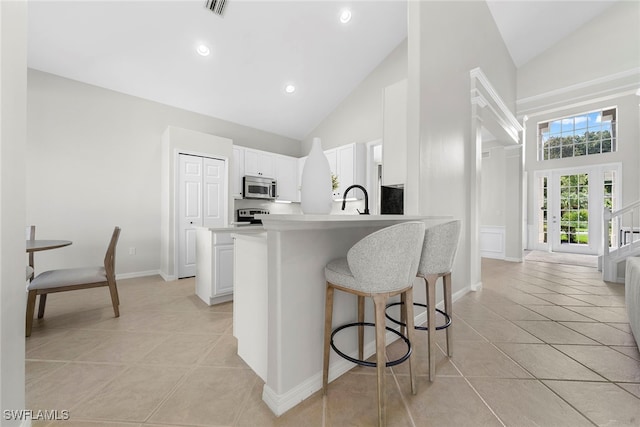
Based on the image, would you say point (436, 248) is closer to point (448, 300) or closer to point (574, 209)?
point (448, 300)

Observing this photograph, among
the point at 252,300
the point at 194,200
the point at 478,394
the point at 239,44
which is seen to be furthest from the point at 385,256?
the point at 239,44

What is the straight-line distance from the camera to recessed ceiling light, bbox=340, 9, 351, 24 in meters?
3.57

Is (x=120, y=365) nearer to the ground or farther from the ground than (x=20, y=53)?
nearer to the ground

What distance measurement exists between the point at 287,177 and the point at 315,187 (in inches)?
168

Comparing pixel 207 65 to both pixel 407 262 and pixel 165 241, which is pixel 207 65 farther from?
pixel 407 262

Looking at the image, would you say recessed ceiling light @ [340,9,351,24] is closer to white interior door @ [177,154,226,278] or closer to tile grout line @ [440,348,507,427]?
white interior door @ [177,154,226,278]

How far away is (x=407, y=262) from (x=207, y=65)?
4.12 m

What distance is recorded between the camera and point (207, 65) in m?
3.73

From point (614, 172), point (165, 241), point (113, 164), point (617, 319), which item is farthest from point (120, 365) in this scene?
point (614, 172)

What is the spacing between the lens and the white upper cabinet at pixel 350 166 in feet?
15.1

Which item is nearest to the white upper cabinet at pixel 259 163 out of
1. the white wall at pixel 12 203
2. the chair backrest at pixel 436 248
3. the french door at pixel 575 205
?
the white wall at pixel 12 203

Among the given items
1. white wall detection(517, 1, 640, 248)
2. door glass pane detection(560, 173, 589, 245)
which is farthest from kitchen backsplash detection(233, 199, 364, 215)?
door glass pane detection(560, 173, 589, 245)

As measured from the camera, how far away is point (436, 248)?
1.46 metres

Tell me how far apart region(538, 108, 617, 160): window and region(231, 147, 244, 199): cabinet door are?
7.63 meters
